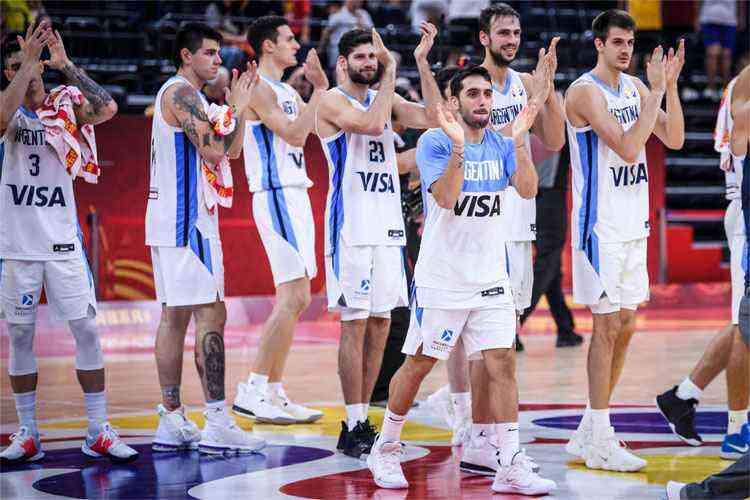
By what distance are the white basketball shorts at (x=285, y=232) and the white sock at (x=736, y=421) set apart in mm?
2906

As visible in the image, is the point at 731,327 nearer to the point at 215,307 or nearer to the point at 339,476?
the point at 339,476

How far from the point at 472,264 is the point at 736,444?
1.91m

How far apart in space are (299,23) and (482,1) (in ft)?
8.76

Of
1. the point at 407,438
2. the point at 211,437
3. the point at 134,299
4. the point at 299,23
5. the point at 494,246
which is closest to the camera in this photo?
the point at 494,246

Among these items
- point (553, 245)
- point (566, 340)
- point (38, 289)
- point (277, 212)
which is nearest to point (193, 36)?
point (277, 212)

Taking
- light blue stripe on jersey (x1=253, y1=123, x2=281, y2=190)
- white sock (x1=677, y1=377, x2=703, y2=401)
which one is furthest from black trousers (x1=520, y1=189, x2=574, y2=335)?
white sock (x1=677, y1=377, x2=703, y2=401)

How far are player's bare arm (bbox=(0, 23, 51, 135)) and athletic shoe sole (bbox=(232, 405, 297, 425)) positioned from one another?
2554mm

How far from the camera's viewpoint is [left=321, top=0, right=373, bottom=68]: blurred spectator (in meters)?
16.4

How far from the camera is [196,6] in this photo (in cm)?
1672

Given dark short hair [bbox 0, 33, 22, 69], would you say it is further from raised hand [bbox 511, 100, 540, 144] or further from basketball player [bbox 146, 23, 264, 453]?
raised hand [bbox 511, 100, 540, 144]

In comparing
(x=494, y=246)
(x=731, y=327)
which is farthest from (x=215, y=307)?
(x=731, y=327)

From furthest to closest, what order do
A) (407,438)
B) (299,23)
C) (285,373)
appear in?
(299,23) < (285,373) < (407,438)

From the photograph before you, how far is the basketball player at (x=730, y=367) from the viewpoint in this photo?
705 centimetres

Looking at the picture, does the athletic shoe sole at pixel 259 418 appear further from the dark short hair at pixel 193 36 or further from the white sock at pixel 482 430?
the dark short hair at pixel 193 36
